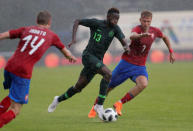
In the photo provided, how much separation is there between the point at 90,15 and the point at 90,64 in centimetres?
1690

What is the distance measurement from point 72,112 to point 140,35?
7.43 ft

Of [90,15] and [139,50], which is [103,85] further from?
[90,15]

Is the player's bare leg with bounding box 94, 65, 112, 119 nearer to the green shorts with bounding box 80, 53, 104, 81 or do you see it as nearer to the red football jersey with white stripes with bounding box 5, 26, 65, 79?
the green shorts with bounding box 80, 53, 104, 81

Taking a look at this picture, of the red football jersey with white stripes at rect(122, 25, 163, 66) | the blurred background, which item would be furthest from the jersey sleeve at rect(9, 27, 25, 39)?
the blurred background

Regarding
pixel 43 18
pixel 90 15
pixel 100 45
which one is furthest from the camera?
pixel 90 15

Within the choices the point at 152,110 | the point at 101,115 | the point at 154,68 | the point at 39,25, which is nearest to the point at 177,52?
the point at 154,68

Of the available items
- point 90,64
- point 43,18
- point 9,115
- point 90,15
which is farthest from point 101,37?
point 90,15

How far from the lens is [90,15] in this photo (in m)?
25.7

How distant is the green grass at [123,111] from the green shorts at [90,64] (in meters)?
0.82

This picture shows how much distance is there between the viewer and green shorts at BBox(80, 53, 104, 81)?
8918mm

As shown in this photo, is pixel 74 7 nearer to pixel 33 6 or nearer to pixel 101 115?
pixel 33 6

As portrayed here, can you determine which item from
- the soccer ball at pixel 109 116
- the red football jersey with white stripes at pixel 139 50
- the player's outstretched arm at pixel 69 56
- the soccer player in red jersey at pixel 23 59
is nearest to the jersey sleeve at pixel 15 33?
the soccer player in red jersey at pixel 23 59

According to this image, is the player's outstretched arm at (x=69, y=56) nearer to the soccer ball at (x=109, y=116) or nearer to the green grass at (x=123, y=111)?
the green grass at (x=123, y=111)

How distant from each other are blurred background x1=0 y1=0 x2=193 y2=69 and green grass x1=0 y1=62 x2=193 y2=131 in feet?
20.7
